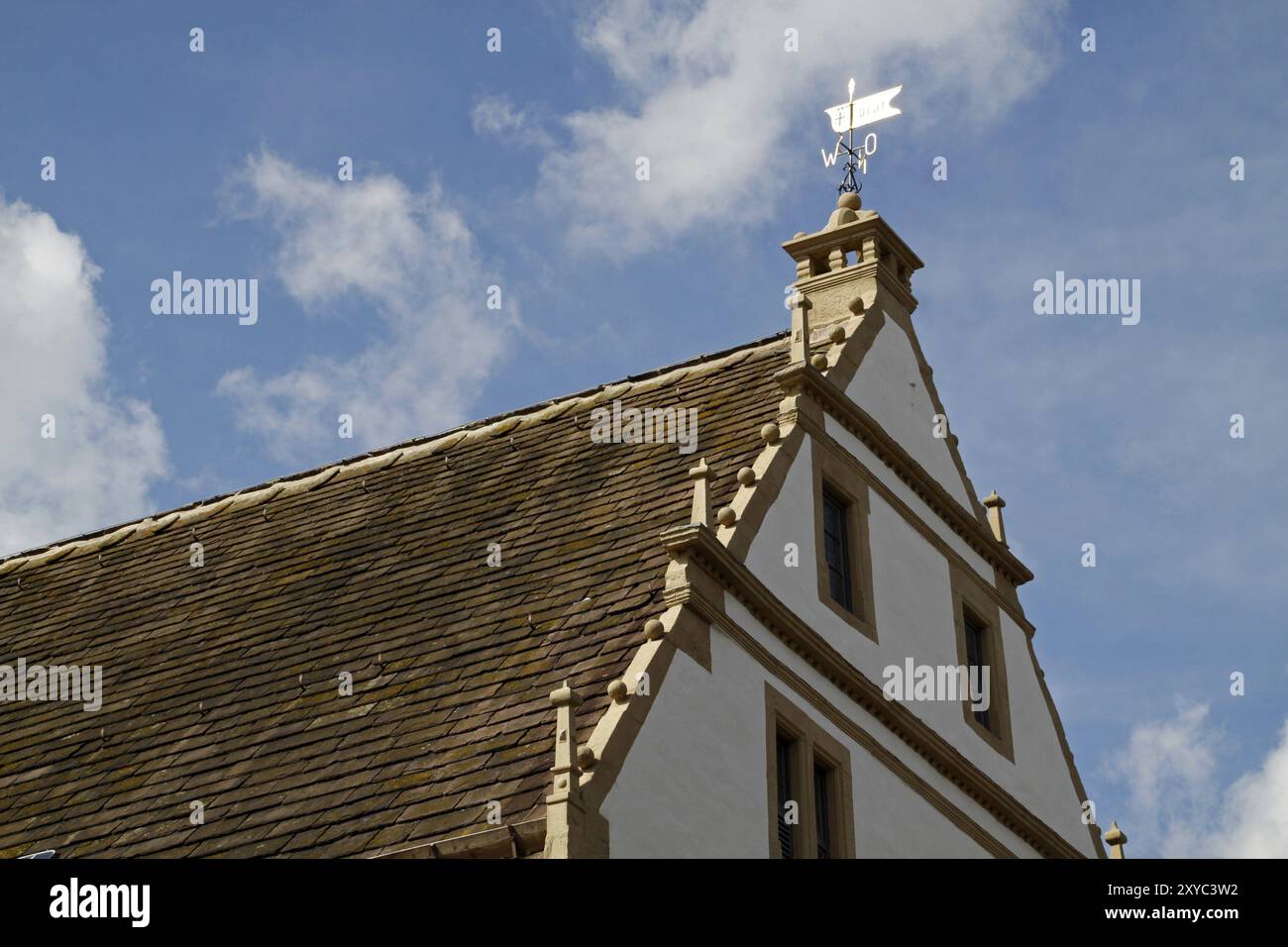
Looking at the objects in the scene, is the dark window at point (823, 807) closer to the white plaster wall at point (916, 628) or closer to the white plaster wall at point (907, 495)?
the white plaster wall at point (916, 628)

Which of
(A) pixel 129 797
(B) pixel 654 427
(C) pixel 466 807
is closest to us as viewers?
(C) pixel 466 807

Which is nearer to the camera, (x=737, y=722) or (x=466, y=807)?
(x=466, y=807)

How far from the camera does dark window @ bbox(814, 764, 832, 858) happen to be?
1938 cm

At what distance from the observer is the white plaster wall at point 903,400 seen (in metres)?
23.3

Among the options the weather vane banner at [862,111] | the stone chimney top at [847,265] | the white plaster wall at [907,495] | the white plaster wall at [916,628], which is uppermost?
the weather vane banner at [862,111]

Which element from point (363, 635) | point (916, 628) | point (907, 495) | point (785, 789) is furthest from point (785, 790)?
point (907, 495)

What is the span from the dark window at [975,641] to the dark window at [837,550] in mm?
2360

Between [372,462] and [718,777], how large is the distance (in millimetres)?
9691

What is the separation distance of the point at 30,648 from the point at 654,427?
7.65 metres

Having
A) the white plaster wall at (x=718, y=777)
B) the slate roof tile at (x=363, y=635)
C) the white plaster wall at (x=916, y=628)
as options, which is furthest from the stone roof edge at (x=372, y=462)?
the white plaster wall at (x=718, y=777)

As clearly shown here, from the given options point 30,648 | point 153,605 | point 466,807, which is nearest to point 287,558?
point 153,605
